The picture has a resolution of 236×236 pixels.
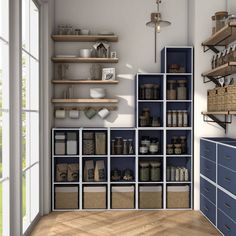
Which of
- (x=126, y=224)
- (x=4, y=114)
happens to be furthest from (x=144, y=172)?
(x=4, y=114)

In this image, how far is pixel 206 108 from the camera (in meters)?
4.78

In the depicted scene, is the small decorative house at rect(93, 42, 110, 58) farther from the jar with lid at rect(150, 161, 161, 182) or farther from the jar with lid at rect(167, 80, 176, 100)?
the jar with lid at rect(150, 161, 161, 182)

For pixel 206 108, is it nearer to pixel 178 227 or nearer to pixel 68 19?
pixel 178 227

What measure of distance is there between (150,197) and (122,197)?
1.21 ft

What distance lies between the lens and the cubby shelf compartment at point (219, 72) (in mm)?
3951

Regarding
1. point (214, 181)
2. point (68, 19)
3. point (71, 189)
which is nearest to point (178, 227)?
point (214, 181)

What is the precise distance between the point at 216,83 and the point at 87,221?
234 cm

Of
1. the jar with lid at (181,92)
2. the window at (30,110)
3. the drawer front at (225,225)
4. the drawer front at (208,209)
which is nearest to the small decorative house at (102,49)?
the window at (30,110)

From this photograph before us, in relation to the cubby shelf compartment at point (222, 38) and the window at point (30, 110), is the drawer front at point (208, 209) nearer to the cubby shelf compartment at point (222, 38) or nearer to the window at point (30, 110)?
the cubby shelf compartment at point (222, 38)

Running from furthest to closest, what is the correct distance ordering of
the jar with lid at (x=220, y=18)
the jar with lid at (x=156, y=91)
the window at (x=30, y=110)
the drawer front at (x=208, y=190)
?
the jar with lid at (x=156, y=91) < the jar with lid at (x=220, y=18) < the drawer front at (x=208, y=190) < the window at (x=30, y=110)

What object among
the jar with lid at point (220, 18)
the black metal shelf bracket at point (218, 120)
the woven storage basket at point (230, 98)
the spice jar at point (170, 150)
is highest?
the jar with lid at point (220, 18)

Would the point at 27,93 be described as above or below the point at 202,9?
below

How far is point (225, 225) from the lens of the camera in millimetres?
3727

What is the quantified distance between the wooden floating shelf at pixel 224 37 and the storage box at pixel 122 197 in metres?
2.10
